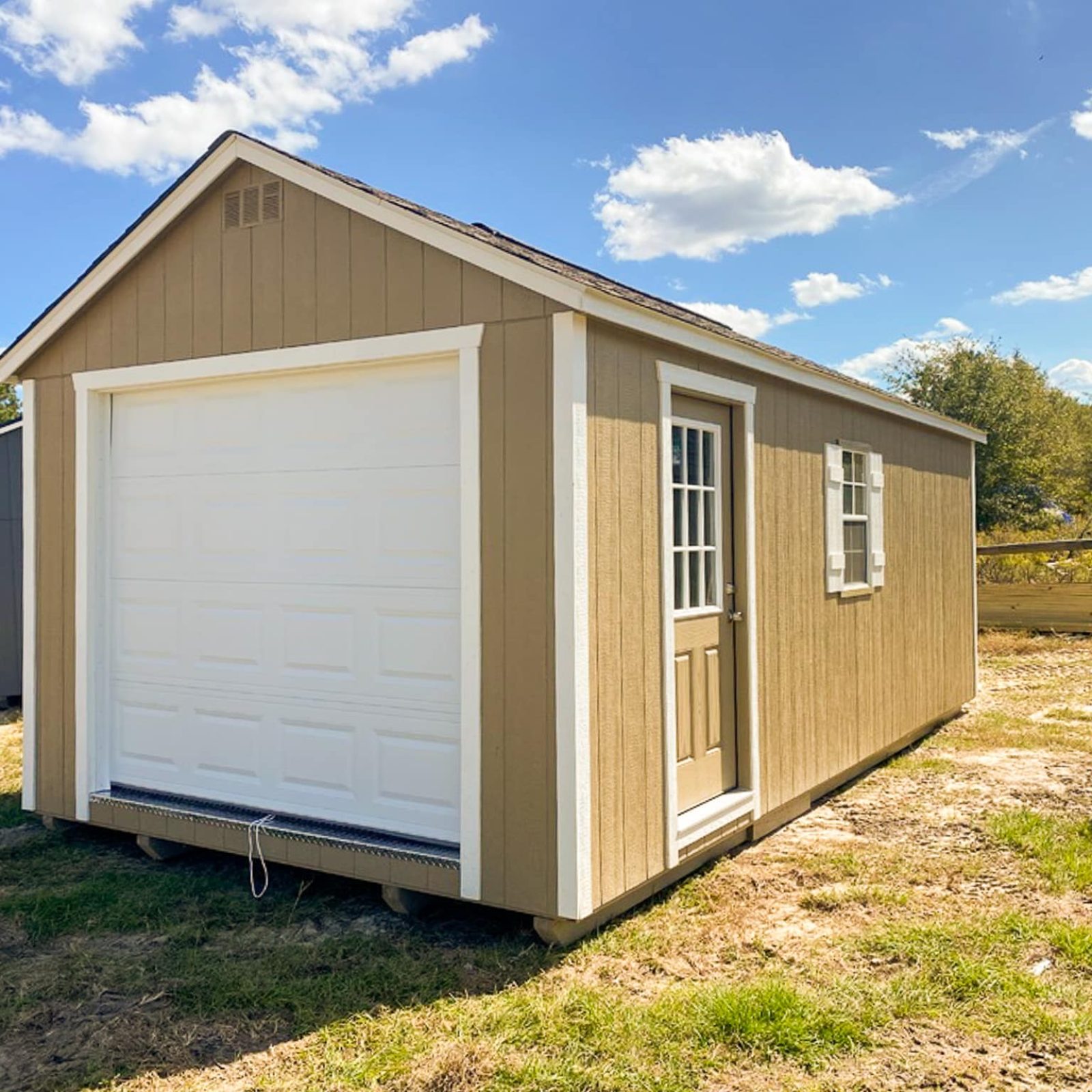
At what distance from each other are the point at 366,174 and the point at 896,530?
14.6ft

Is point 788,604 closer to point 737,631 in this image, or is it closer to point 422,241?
point 737,631

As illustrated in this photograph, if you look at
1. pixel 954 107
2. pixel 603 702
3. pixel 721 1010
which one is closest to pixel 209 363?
pixel 603 702

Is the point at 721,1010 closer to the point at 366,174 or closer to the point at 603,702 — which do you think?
the point at 603,702

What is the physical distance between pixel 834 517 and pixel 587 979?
347cm

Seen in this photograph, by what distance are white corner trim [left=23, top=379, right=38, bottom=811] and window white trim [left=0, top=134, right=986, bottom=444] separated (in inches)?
22.4

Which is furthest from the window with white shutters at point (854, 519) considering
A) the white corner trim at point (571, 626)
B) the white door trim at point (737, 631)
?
the white corner trim at point (571, 626)

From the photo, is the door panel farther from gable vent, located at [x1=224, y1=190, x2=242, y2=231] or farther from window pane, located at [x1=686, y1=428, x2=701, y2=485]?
gable vent, located at [x1=224, y1=190, x2=242, y2=231]

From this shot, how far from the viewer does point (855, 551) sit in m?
6.47

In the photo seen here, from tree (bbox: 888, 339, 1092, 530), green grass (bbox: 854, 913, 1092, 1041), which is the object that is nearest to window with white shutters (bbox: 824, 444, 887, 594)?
green grass (bbox: 854, 913, 1092, 1041)

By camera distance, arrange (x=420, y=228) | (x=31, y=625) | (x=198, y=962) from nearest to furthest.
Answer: (x=198, y=962) < (x=420, y=228) < (x=31, y=625)

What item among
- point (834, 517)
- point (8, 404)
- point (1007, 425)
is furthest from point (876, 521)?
point (8, 404)

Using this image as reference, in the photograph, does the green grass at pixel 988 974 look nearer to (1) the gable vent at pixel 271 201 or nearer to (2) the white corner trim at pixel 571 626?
(2) the white corner trim at pixel 571 626

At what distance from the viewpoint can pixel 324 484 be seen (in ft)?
14.7

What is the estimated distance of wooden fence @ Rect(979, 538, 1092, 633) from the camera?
39.7 feet
